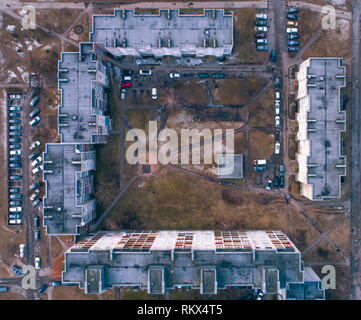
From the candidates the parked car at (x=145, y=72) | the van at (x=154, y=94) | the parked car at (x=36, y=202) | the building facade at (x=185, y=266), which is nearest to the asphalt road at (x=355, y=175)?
the building facade at (x=185, y=266)

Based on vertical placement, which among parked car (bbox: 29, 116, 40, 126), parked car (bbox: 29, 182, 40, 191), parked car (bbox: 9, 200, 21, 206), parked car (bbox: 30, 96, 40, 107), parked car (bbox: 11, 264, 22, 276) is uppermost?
parked car (bbox: 30, 96, 40, 107)

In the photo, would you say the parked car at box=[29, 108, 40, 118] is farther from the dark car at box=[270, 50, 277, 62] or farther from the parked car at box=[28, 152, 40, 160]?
the dark car at box=[270, 50, 277, 62]

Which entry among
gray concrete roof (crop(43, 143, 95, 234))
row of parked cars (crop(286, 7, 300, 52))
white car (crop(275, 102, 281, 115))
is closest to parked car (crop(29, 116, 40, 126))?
gray concrete roof (crop(43, 143, 95, 234))

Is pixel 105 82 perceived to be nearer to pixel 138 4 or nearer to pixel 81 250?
pixel 138 4

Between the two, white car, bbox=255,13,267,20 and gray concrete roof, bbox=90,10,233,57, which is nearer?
gray concrete roof, bbox=90,10,233,57

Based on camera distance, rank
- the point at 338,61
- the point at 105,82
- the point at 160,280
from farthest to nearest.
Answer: the point at 105,82, the point at 338,61, the point at 160,280

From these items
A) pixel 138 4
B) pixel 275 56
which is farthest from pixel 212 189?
pixel 138 4

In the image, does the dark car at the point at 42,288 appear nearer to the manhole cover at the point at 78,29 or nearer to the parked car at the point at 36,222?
the parked car at the point at 36,222
